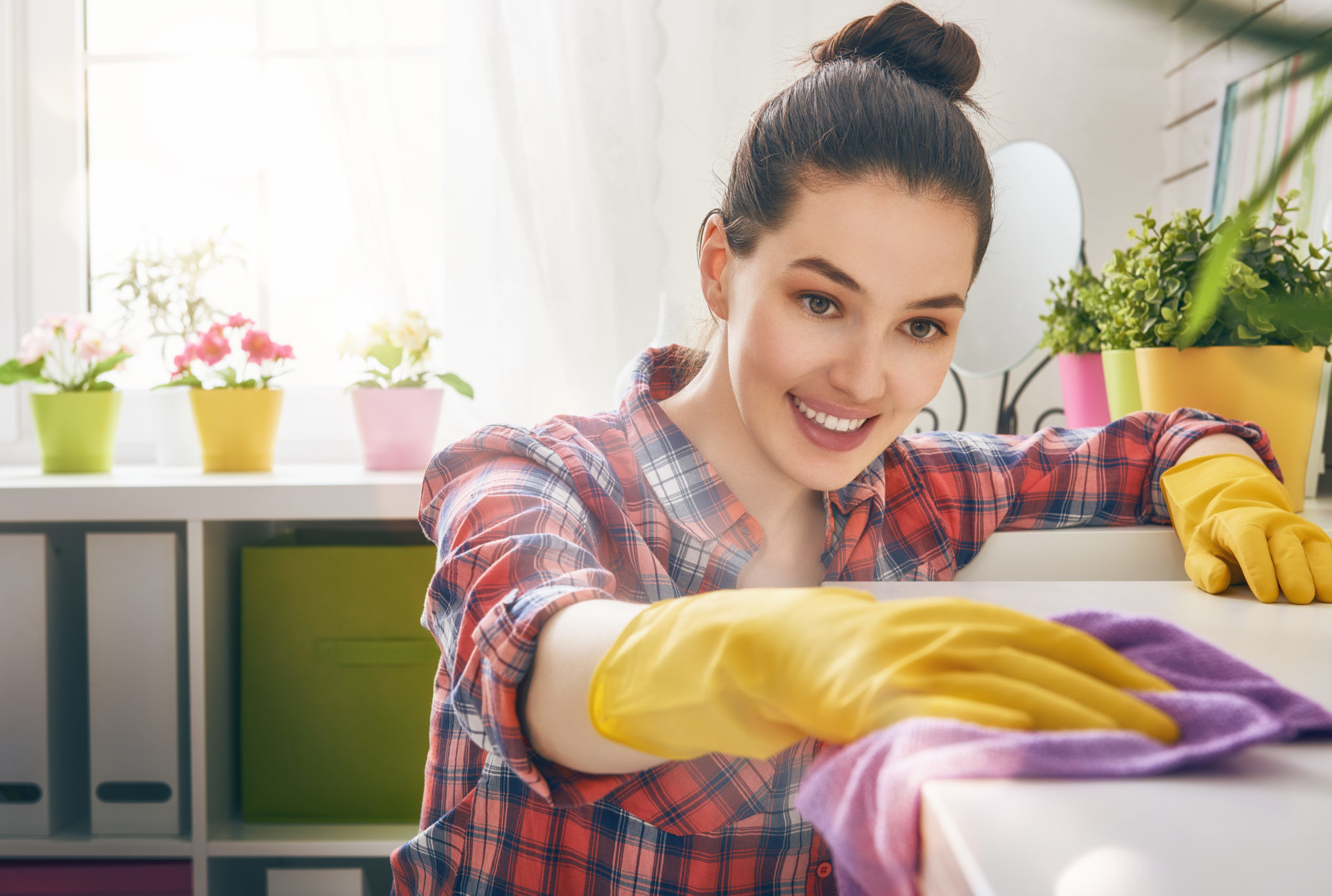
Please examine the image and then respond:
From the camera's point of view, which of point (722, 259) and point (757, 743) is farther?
point (722, 259)

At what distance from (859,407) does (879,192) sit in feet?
0.59

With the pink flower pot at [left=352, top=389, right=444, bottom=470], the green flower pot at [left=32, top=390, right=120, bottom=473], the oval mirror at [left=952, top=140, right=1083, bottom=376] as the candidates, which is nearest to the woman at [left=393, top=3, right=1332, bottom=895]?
the oval mirror at [left=952, top=140, right=1083, bottom=376]

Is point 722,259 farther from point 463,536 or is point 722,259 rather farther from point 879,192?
point 463,536

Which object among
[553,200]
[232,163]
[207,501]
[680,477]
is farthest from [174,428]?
[680,477]

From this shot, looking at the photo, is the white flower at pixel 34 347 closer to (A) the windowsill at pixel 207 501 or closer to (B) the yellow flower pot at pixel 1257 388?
(A) the windowsill at pixel 207 501

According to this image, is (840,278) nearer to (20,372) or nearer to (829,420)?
(829,420)

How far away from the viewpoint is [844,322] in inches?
31.7

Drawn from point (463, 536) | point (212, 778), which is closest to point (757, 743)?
point (463, 536)

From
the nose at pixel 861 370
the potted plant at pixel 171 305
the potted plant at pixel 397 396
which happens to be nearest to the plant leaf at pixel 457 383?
the potted plant at pixel 397 396

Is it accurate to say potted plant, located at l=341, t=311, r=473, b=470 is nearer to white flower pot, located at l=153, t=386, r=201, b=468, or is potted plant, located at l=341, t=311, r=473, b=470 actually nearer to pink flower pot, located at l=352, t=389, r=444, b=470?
pink flower pot, located at l=352, t=389, r=444, b=470

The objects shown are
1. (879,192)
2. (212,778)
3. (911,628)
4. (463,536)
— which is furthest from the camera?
(212,778)

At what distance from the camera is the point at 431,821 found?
795 millimetres

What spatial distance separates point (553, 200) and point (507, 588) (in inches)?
49.8

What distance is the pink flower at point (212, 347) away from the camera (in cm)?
151
